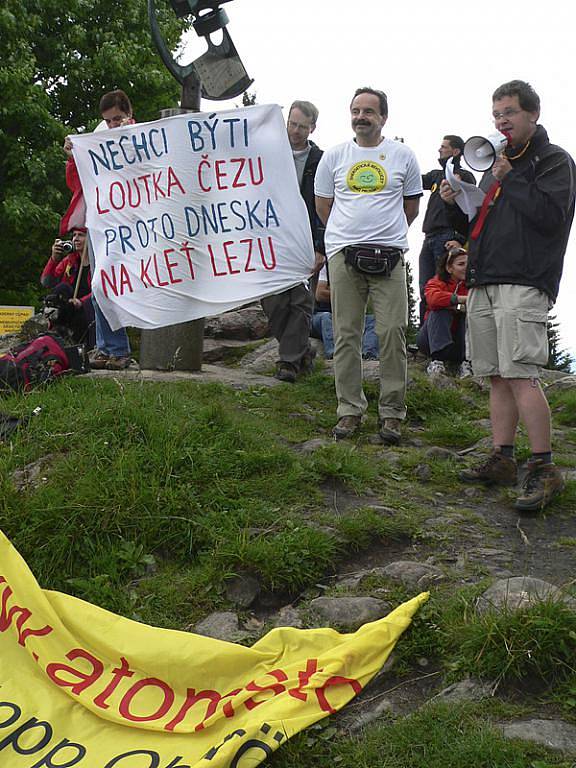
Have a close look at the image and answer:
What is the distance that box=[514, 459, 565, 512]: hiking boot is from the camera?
14.4 feet

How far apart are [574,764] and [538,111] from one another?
3.14 metres

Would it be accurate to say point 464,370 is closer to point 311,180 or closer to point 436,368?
point 436,368

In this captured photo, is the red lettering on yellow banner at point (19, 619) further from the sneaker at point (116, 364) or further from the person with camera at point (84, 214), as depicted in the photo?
the sneaker at point (116, 364)

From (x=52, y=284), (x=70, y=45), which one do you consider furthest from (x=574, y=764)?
(x=70, y=45)

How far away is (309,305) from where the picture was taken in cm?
707

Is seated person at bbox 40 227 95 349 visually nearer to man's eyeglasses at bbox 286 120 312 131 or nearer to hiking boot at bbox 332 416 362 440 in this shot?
man's eyeglasses at bbox 286 120 312 131

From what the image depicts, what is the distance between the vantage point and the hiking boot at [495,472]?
4.86 meters

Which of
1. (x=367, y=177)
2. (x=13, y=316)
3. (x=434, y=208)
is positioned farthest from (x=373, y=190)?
→ (x=13, y=316)

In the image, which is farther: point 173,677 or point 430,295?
point 430,295

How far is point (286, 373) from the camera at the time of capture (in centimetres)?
690

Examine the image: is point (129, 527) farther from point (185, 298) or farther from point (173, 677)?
point (185, 298)

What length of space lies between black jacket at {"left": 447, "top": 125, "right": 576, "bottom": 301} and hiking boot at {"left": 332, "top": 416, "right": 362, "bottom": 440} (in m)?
1.39

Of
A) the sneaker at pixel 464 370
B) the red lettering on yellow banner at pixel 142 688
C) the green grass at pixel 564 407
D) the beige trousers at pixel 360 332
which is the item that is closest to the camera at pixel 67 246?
the beige trousers at pixel 360 332

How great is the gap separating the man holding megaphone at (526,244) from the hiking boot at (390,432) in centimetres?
111
